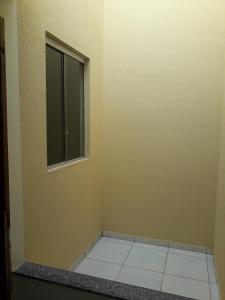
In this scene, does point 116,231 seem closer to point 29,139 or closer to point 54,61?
point 29,139

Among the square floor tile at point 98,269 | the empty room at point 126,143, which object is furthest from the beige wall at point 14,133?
the square floor tile at point 98,269

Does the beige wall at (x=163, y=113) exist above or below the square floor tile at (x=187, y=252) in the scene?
above

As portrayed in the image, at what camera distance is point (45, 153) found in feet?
5.80

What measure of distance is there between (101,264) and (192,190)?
4.19ft

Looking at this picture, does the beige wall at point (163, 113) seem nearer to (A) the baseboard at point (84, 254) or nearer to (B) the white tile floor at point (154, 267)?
(B) the white tile floor at point (154, 267)

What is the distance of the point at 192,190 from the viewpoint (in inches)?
105

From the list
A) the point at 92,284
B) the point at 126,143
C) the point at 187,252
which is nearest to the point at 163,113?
the point at 126,143

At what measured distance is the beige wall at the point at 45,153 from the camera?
154cm

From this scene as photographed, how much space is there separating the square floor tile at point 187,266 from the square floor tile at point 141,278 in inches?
6.7

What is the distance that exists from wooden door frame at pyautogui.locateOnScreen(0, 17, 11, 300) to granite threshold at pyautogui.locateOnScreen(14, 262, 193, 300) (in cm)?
11

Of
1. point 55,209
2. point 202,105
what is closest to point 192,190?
point 202,105

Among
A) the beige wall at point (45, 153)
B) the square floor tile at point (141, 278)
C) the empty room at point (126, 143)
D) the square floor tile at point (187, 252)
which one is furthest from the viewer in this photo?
the square floor tile at point (187, 252)

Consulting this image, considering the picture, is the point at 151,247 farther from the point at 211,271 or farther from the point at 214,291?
the point at 214,291

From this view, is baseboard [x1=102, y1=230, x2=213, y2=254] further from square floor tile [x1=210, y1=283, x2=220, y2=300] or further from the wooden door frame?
the wooden door frame
